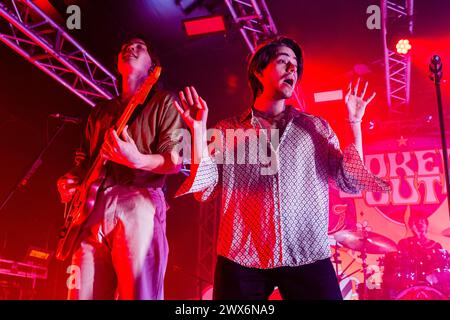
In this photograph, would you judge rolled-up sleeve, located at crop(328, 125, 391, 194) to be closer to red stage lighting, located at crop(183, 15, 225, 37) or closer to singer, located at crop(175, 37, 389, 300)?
singer, located at crop(175, 37, 389, 300)

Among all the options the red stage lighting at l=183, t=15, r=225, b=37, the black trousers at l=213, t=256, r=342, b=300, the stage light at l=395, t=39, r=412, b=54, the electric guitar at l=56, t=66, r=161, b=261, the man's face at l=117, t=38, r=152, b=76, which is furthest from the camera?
the stage light at l=395, t=39, r=412, b=54

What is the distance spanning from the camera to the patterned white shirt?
227 cm

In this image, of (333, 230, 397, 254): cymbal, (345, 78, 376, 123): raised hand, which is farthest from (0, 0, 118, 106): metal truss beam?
(333, 230, 397, 254): cymbal

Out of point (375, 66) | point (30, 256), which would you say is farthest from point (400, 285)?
point (30, 256)

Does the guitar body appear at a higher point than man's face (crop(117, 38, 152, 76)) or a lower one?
lower

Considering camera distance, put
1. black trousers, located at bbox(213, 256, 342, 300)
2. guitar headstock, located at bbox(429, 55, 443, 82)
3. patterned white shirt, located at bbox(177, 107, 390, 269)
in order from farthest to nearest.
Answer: guitar headstock, located at bbox(429, 55, 443, 82) < patterned white shirt, located at bbox(177, 107, 390, 269) < black trousers, located at bbox(213, 256, 342, 300)

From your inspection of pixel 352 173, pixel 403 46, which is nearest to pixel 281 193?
pixel 352 173

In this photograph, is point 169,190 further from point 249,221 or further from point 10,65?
point 249,221

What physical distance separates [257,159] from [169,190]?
7.78 meters

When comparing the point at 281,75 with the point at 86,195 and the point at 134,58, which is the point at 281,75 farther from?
the point at 86,195

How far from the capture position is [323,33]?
9.43 m

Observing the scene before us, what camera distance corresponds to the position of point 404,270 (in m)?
7.57

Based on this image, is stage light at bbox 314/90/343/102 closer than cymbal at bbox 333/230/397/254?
No

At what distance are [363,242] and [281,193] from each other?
20.6 feet
